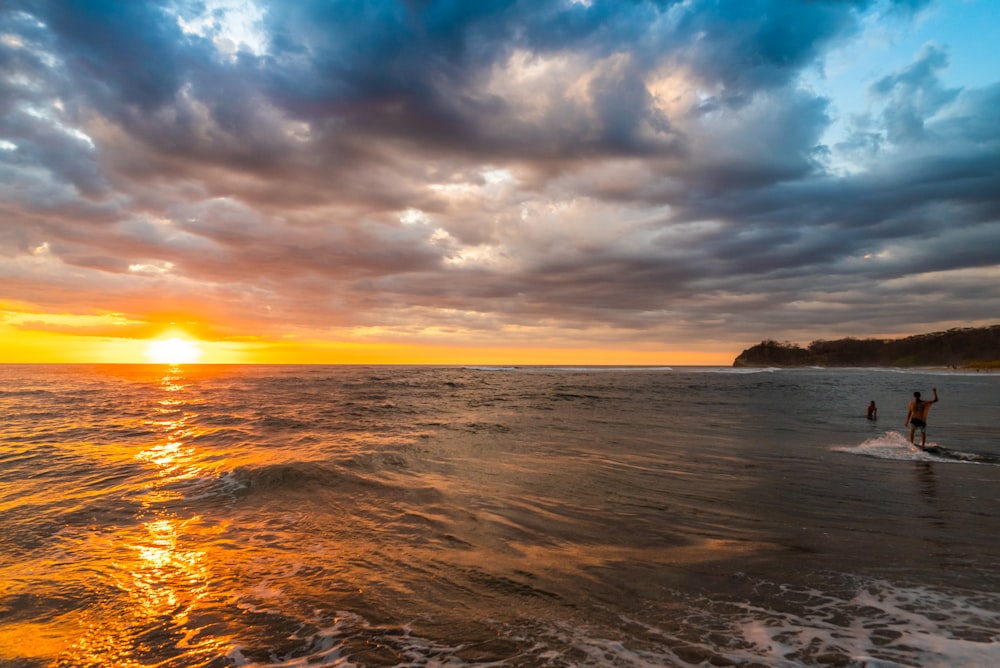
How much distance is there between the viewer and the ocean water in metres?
5.11

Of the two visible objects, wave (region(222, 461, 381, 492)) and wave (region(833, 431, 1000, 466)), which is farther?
wave (region(833, 431, 1000, 466))

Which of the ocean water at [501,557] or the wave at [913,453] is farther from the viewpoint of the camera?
the wave at [913,453]

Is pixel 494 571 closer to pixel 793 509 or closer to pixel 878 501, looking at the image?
pixel 793 509

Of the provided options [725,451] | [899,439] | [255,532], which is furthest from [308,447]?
[899,439]

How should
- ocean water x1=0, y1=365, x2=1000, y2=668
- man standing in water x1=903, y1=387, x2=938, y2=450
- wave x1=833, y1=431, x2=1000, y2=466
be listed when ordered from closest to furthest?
ocean water x1=0, y1=365, x2=1000, y2=668 → wave x1=833, y1=431, x2=1000, y2=466 → man standing in water x1=903, y1=387, x2=938, y2=450

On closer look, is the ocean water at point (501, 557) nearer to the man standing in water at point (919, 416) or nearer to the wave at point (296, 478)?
the wave at point (296, 478)

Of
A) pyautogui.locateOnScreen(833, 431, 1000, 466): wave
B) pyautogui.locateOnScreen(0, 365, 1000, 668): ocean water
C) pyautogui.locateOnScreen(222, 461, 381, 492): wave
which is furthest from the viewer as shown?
pyautogui.locateOnScreen(833, 431, 1000, 466): wave

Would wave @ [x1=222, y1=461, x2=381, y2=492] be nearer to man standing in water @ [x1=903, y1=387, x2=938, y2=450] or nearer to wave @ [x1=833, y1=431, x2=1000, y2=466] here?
wave @ [x1=833, y1=431, x2=1000, y2=466]

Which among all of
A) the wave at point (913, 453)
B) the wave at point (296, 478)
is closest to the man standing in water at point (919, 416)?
the wave at point (913, 453)

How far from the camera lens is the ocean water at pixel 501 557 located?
511cm

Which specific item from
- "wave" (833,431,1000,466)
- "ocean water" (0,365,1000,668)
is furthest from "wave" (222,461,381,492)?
"wave" (833,431,1000,466)

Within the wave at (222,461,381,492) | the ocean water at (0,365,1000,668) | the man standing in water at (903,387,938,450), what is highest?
the man standing in water at (903,387,938,450)

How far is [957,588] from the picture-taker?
6148mm

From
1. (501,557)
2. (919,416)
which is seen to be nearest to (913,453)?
(919,416)
